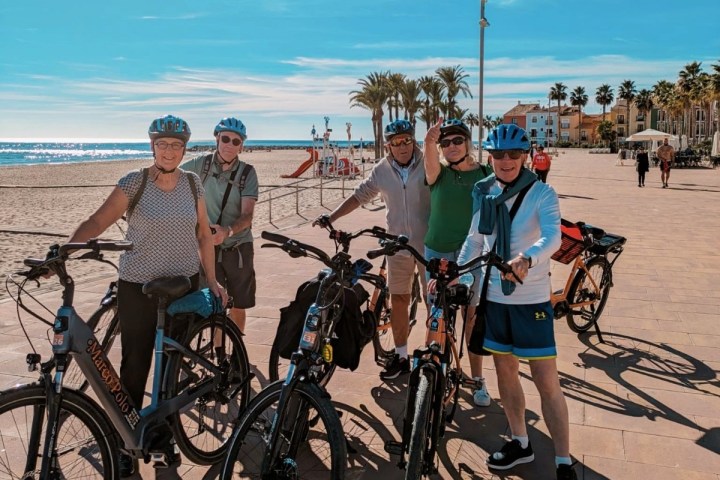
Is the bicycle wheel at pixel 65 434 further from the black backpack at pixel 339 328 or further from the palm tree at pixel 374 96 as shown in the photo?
the palm tree at pixel 374 96

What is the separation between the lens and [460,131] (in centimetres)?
391

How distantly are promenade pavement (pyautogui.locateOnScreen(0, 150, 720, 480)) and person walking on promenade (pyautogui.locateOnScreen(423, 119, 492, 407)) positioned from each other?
0.60 metres

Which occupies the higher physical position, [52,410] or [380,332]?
[52,410]

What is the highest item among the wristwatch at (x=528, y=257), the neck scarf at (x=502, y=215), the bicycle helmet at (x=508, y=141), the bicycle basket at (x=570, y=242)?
the bicycle helmet at (x=508, y=141)

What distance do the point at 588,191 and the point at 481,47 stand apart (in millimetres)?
6289

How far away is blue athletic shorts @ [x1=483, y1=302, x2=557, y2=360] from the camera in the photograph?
119 inches

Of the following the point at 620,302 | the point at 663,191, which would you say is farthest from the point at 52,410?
the point at 663,191

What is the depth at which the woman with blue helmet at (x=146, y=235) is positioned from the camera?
314cm

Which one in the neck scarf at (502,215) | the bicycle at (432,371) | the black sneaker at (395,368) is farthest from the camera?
the black sneaker at (395,368)

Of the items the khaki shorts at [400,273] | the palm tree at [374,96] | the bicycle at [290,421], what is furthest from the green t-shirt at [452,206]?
the palm tree at [374,96]

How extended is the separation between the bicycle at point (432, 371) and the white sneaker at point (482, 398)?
100cm

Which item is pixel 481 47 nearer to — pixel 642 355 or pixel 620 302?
pixel 620 302

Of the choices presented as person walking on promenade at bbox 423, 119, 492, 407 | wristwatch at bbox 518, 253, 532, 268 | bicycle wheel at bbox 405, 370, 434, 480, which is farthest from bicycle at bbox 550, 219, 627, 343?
bicycle wheel at bbox 405, 370, 434, 480

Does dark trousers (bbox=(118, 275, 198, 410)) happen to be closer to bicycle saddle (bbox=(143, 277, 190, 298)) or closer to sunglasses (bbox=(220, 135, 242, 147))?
bicycle saddle (bbox=(143, 277, 190, 298))
